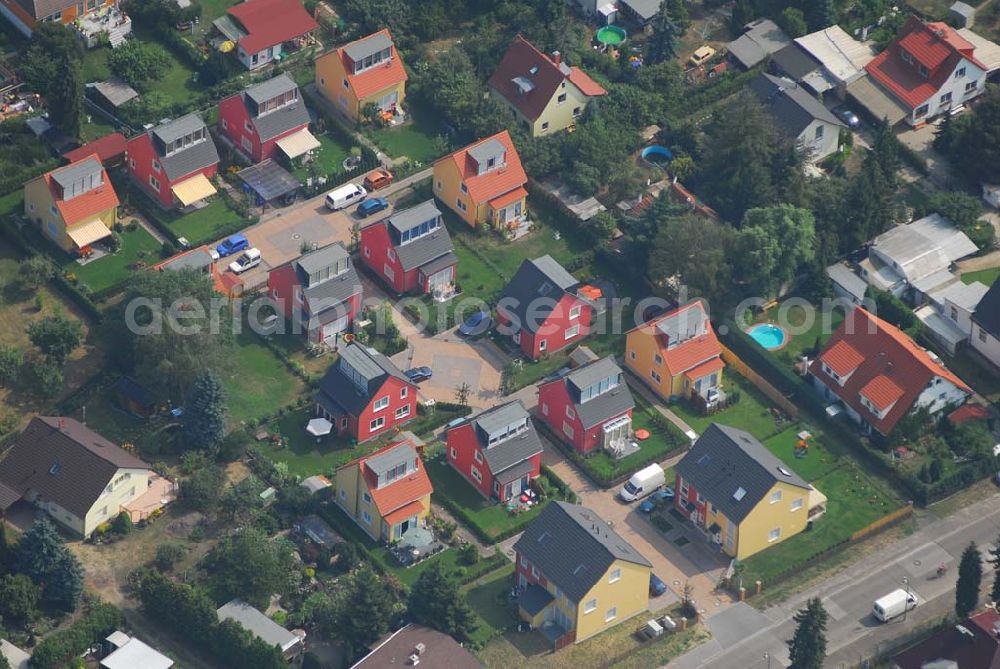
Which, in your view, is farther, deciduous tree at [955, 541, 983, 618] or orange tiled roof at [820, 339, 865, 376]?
orange tiled roof at [820, 339, 865, 376]

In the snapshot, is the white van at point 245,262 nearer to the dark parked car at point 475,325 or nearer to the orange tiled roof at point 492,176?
the dark parked car at point 475,325

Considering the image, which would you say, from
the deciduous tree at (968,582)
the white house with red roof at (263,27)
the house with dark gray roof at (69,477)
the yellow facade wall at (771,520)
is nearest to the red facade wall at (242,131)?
the white house with red roof at (263,27)

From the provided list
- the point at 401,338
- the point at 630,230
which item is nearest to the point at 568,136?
the point at 630,230

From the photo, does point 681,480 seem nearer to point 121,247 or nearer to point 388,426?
point 388,426

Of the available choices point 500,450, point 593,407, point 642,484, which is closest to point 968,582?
point 642,484

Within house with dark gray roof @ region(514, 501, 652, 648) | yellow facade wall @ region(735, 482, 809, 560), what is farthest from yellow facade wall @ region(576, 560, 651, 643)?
yellow facade wall @ region(735, 482, 809, 560)

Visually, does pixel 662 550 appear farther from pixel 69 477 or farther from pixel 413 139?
pixel 413 139

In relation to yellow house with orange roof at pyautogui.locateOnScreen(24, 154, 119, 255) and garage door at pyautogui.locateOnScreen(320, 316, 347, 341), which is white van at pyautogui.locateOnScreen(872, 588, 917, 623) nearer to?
garage door at pyautogui.locateOnScreen(320, 316, 347, 341)
